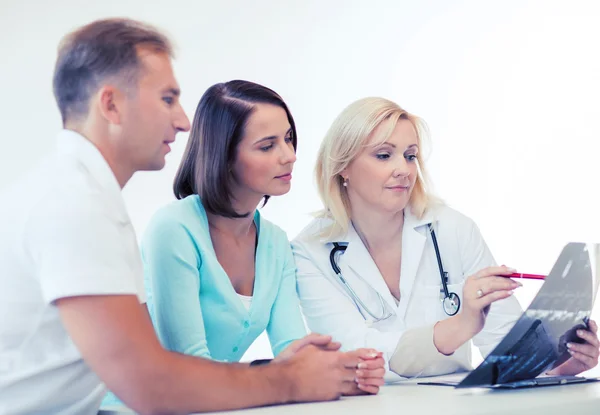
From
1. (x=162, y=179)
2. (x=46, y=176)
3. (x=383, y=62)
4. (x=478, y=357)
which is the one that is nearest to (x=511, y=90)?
(x=383, y=62)

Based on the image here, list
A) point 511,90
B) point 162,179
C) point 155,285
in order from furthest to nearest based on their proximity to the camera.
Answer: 1. point 511,90
2. point 162,179
3. point 155,285

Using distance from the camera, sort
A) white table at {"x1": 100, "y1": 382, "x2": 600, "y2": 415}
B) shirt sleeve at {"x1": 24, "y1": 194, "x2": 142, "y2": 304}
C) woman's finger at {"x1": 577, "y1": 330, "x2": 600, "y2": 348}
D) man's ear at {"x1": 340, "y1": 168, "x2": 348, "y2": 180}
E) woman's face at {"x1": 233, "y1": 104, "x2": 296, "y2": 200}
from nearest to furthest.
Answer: shirt sleeve at {"x1": 24, "y1": 194, "x2": 142, "y2": 304}, white table at {"x1": 100, "y1": 382, "x2": 600, "y2": 415}, woman's finger at {"x1": 577, "y1": 330, "x2": 600, "y2": 348}, woman's face at {"x1": 233, "y1": 104, "x2": 296, "y2": 200}, man's ear at {"x1": 340, "y1": 168, "x2": 348, "y2": 180}

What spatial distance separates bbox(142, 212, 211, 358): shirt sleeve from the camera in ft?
5.59

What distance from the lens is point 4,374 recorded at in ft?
3.80

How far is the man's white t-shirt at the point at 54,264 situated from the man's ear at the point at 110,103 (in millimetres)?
60

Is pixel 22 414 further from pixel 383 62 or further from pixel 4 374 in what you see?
pixel 383 62

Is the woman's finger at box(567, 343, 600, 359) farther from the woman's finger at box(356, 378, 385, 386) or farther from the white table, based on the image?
the woman's finger at box(356, 378, 385, 386)

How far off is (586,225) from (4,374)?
3.44 meters

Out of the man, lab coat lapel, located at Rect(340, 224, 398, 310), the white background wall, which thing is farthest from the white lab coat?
the white background wall

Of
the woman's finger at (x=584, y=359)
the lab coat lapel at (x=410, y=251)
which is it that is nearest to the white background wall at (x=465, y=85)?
the lab coat lapel at (x=410, y=251)

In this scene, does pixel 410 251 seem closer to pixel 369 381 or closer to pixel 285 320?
pixel 285 320

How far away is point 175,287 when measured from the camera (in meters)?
1.72

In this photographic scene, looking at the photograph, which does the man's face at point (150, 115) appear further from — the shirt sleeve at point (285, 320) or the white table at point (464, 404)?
the shirt sleeve at point (285, 320)

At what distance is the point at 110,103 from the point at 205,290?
723mm
